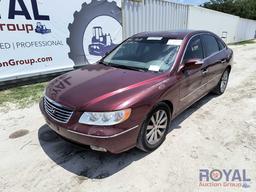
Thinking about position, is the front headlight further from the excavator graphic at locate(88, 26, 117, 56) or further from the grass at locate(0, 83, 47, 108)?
the excavator graphic at locate(88, 26, 117, 56)

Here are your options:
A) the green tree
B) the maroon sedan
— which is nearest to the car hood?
the maroon sedan

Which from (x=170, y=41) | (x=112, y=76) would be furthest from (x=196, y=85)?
(x=112, y=76)

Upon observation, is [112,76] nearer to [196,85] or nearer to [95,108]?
[95,108]

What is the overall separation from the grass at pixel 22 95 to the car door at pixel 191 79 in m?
3.45

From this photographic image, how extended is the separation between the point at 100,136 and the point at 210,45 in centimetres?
329

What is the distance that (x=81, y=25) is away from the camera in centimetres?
705

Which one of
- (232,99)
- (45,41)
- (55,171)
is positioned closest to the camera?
(55,171)

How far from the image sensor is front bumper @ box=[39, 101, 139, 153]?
2.34 m

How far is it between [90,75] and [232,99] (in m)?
3.58

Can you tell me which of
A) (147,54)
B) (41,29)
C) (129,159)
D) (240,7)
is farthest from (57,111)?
(240,7)

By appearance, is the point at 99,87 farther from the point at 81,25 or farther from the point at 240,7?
the point at 240,7

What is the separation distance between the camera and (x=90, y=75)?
10.5 feet

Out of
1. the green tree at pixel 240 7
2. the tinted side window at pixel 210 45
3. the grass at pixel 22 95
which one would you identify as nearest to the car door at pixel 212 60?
the tinted side window at pixel 210 45

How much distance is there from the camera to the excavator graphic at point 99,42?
7562 mm
